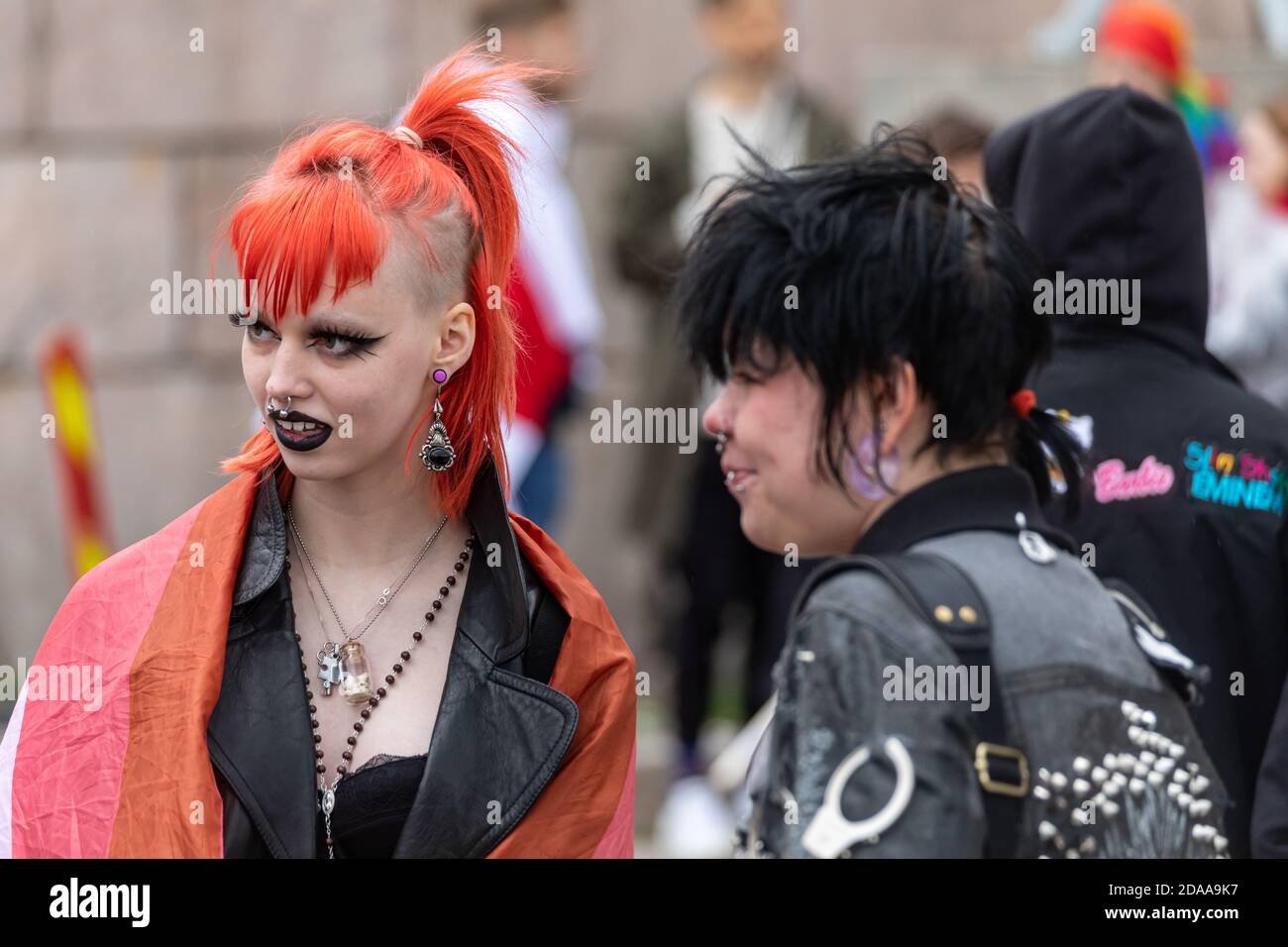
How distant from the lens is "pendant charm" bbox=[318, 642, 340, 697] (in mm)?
2250

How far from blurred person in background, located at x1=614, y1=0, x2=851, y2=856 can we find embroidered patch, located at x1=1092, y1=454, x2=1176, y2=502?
2.36 m

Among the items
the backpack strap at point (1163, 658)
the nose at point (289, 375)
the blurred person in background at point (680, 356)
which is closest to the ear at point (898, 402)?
the backpack strap at point (1163, 658)

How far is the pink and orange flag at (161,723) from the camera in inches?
83.4

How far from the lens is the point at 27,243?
6.18m

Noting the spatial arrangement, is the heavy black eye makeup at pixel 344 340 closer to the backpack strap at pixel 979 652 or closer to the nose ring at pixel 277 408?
the nose ring at pixel 277 408

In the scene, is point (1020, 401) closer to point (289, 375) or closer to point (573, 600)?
point (573, 600)

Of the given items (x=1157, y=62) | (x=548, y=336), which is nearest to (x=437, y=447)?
(x=548, y=336)

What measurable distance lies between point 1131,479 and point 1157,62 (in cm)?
257

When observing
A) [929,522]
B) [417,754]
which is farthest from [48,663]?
[929,522]

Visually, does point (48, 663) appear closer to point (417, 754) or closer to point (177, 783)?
point (177, 783)

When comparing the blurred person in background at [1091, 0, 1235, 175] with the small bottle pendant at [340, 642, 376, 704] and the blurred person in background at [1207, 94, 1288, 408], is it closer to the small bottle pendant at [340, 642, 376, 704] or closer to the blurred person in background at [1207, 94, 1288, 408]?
the blurred person in background at [1207, 94, 1288, 408]

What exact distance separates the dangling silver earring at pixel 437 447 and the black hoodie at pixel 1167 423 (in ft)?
3.36

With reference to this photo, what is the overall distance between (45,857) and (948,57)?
4.68 m

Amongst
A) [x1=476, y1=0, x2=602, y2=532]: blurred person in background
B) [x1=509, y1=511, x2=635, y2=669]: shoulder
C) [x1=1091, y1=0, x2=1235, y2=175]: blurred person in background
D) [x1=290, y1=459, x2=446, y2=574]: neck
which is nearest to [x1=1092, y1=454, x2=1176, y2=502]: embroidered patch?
[x1=509, y1=511, x2=635, y2=669]: shoulder
